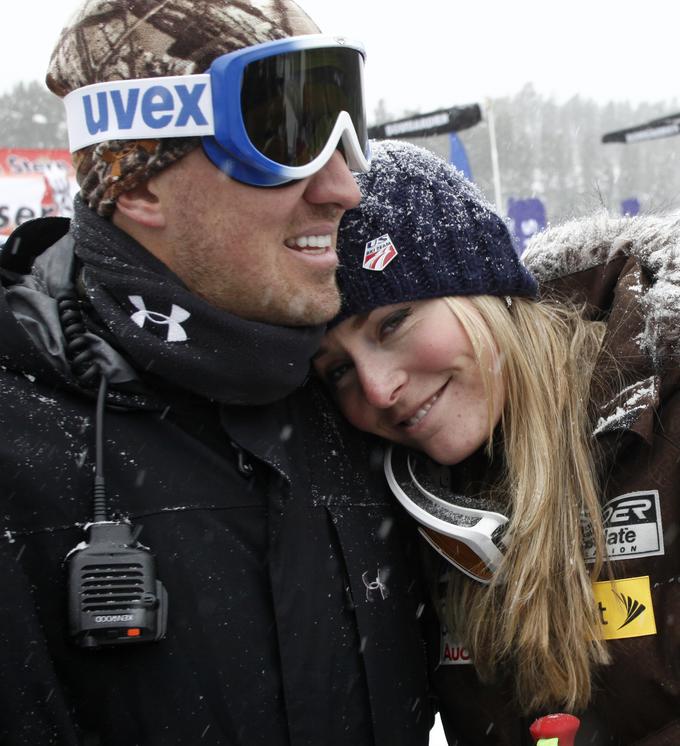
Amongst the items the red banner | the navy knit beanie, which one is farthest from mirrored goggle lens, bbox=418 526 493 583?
the red banner

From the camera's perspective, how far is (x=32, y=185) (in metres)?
16.9

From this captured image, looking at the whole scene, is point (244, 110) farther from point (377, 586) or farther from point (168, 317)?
point (377, 586)

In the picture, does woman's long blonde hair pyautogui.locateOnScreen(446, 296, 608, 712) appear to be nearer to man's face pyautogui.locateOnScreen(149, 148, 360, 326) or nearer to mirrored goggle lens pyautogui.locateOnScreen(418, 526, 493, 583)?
mirrored goggle lens pyautogui.locateOnScreen(418, 526, 493, 583)

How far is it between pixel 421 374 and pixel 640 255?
71 cm

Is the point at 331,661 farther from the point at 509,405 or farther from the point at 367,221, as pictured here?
the point at 367,221

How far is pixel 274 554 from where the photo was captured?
2135 mm

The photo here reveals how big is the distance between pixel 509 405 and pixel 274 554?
0.82 metres

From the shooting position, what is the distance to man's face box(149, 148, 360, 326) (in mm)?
2164

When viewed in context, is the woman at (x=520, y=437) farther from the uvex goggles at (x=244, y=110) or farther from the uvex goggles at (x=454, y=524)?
the uvex goggles at (x=244, y=110)

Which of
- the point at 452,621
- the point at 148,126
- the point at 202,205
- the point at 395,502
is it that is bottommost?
the point at 452,621

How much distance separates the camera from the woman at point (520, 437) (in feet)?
7.66

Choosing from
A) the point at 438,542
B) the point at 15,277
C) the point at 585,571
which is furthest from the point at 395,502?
the point at 15,277

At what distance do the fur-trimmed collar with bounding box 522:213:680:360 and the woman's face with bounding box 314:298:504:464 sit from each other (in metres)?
0.42

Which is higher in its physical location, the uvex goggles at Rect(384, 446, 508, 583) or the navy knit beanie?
the navy knit beanie
